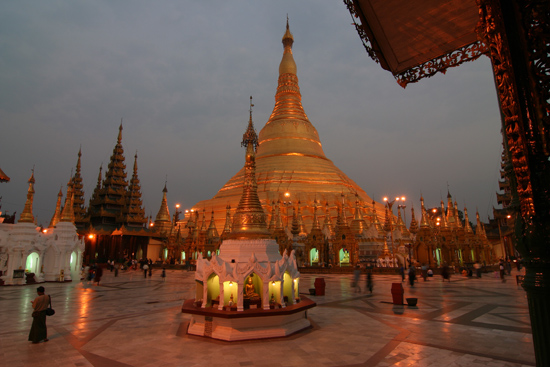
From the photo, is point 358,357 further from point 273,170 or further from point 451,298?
point 273,170

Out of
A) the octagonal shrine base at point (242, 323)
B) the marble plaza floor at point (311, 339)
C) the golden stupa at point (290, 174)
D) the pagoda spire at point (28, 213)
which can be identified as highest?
the golden stupa at point (290, 174)

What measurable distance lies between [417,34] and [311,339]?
678cm

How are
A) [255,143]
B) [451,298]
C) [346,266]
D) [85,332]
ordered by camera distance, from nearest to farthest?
1. [85,332]
2. [255,143]
3. [451,298]
4. [346,266]

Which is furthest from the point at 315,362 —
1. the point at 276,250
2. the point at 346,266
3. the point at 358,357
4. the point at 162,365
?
the point at 346,266

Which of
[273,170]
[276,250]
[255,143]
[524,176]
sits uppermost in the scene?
[273,170]

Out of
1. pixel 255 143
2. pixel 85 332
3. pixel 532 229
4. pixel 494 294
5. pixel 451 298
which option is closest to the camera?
pixel 532 229

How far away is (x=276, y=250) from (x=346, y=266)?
18760mm

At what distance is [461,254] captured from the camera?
31469 millimetres

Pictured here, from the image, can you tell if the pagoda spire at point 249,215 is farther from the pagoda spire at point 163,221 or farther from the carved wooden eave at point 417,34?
the pagoda spire at point 163,221

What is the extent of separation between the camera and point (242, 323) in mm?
7234

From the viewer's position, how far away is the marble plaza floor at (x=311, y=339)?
570cm

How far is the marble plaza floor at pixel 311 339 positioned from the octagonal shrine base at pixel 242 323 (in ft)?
0.72

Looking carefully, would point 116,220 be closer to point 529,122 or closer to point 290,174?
point 290,174

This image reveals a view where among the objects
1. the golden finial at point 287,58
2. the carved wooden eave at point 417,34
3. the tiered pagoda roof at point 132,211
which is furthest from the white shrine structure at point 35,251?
the golden finial at point 287,58
